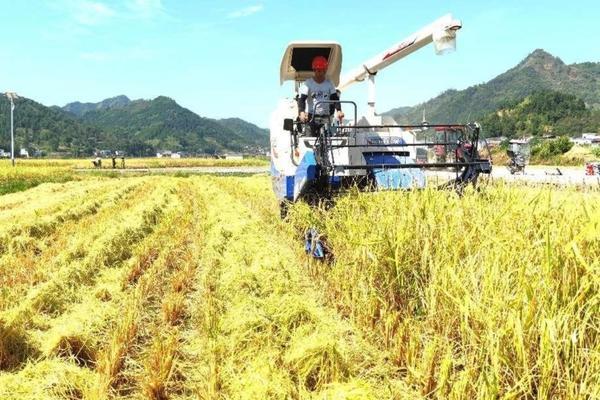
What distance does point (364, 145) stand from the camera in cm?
648

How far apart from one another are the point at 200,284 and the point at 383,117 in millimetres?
4549

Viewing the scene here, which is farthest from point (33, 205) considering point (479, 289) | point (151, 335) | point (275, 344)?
point (479, 289)

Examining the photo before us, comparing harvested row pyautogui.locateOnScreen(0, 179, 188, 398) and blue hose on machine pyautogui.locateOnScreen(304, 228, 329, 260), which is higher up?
blue hose on machine pyautogui.locateOnScreen(304, 228, 329, 260)

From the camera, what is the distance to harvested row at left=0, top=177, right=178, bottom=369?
3.85 metres

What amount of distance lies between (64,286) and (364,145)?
12.4 feet

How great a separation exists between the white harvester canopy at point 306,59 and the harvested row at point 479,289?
419 centimetres

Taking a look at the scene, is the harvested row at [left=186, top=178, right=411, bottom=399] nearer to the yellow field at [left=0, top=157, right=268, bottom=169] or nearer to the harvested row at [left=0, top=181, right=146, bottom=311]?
the harvested row at [left=0, top=181, right=146, bottom=311]

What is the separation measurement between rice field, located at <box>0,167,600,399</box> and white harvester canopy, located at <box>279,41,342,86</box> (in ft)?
11.4

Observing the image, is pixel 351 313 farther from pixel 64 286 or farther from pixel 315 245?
pixel 64 286

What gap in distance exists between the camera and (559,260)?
2.95 m

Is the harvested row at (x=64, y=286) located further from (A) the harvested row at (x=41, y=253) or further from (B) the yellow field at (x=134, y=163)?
(B) the yellow field at (x=134, y=163)

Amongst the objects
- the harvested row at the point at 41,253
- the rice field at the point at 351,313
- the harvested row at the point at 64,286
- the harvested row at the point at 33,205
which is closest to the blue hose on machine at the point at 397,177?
the rice field at the point at 351,313

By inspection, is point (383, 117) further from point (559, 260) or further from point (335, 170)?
point (559, 260)

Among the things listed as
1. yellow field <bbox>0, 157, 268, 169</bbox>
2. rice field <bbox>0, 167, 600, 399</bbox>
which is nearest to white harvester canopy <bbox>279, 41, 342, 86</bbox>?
rice field <bbox>0, 167, 600, 399</bbox>
